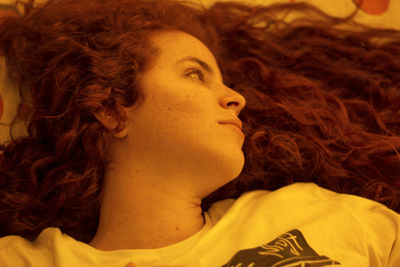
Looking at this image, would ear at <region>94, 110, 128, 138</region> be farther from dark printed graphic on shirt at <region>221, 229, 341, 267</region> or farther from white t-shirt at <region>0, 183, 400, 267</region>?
dark printed graphic on shirt at <region>221, 229, 341, 267</region>

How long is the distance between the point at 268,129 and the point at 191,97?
35 centimetres

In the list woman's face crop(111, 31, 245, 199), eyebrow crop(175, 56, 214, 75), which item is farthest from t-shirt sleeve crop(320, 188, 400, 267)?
eyebrow crop(175, 56, 214, 75)

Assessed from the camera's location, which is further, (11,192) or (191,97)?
(11,192)

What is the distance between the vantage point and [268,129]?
124 cm

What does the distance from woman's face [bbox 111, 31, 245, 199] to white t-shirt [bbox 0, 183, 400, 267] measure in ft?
0.41

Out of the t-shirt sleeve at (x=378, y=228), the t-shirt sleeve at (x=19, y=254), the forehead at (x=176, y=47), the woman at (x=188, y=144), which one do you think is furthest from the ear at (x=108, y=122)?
the t-shirt sleeve at (x=378, y=228)

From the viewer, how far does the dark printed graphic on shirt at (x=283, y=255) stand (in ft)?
2.78

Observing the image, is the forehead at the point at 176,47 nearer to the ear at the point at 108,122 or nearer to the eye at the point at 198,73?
the eye at the point at 198,73

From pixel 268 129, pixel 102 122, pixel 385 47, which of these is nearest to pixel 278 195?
pixel 268 129

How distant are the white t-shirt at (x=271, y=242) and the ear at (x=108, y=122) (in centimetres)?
27

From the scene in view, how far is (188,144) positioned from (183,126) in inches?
1.6

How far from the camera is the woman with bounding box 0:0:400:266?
0.96 meters

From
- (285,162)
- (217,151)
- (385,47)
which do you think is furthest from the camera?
(385,47)

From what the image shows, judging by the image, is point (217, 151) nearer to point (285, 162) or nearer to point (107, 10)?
point (285, 162)
